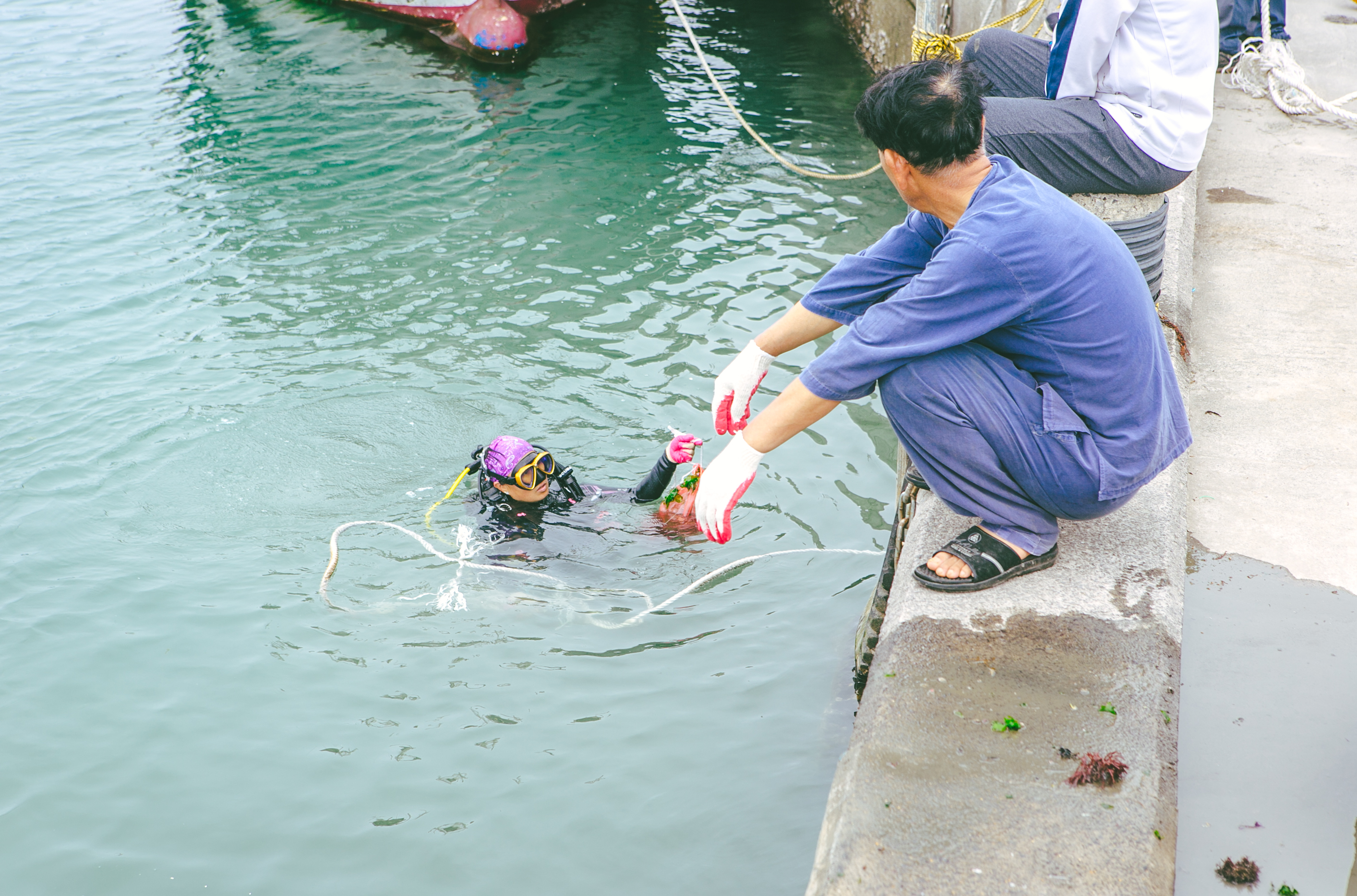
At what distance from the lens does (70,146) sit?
32.0 ft

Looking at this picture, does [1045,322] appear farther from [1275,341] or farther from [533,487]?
[533,487]

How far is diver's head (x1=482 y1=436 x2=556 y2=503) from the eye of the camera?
4965 millimetres

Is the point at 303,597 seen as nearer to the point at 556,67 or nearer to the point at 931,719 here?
the point at 931,719

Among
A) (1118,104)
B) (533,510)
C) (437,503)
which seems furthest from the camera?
(437,503)

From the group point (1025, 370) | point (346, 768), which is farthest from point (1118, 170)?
point (346, 768)

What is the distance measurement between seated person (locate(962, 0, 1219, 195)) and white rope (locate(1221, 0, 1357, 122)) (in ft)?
10.8

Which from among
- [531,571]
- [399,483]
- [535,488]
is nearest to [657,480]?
[535,488]

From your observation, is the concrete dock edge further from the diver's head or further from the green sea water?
the diver's head

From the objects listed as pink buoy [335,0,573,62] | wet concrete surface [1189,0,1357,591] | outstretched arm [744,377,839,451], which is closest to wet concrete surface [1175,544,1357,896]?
wet concrete surface [1189,0,1357,591]

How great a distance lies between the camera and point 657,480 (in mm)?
4973

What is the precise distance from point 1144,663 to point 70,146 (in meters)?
10.7

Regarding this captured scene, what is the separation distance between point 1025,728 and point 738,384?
1.48 meters

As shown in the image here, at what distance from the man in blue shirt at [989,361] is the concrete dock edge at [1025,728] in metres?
0.17

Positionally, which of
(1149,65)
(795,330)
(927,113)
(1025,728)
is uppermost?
(927,113)
